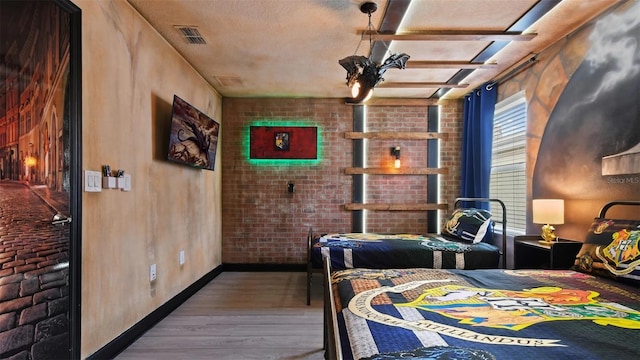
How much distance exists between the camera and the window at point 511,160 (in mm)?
3645

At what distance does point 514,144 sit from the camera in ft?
12.5

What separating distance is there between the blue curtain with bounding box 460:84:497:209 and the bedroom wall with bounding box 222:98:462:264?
311 millimetres

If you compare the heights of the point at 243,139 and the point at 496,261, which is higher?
the point at 243,139

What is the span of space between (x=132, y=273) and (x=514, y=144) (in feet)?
12.9

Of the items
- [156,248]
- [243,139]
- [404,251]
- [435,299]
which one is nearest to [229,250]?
[243,139]

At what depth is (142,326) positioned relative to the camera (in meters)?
2.63

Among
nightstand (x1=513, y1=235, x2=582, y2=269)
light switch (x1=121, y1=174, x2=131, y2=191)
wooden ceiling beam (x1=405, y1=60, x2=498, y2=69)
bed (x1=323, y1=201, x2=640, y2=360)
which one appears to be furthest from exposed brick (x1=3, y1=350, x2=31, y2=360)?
wooden ceiling beam (x1=405, y1=60, x2=498, y2=69)

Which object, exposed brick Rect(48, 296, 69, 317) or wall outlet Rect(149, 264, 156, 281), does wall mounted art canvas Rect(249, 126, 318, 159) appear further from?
exposed brick Rect(48, 296, 69, 317)

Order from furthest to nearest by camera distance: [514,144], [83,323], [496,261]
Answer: [514,144]
[496,261]
[83,323]

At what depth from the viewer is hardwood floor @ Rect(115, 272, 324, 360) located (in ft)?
7.77

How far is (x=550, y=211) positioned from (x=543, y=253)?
0.43 m

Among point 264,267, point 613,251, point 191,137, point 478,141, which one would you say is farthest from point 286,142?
point 613,251

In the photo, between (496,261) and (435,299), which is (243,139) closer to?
(496,261)

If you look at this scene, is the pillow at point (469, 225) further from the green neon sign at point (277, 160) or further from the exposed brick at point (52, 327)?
the exposed brick at point (52, 327)
